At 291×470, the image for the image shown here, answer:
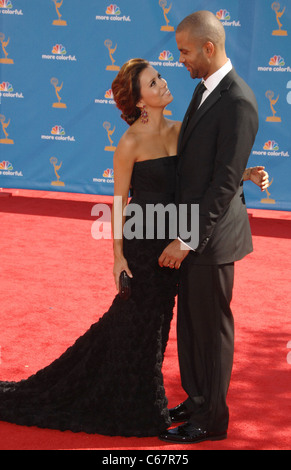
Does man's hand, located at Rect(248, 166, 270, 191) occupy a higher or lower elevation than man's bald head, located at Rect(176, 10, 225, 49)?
lower

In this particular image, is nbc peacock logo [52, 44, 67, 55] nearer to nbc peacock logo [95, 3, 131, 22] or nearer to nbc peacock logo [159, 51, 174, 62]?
nbc peacock logo [95, 3, 131, 22]

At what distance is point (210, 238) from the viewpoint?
2.76m

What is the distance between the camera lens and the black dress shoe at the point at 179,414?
10.3ft

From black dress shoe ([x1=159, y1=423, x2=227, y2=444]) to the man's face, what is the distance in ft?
5.23

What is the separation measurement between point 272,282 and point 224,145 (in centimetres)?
323

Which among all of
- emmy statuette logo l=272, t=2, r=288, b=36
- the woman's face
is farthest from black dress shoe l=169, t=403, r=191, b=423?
emmy statuette logo l=272, t=2, r=288, b=36

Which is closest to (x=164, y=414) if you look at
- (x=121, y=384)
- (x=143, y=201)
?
(x=121, y=384)

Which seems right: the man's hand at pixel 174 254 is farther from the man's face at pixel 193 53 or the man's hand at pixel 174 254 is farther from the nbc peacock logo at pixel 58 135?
the nbc peacock logo at pixel 58 135

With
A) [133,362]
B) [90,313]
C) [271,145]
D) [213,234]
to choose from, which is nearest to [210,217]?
[213,234]

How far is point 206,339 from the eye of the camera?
2918 millimetres

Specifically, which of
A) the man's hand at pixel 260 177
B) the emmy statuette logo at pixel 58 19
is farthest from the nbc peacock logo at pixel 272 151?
the man's hand at pixel 260 177

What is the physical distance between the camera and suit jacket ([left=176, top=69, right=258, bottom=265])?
2584 millimetres

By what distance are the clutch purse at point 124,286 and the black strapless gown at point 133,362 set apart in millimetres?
43

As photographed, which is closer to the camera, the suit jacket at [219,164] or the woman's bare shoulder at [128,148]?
the suit jacket at [219,164]
